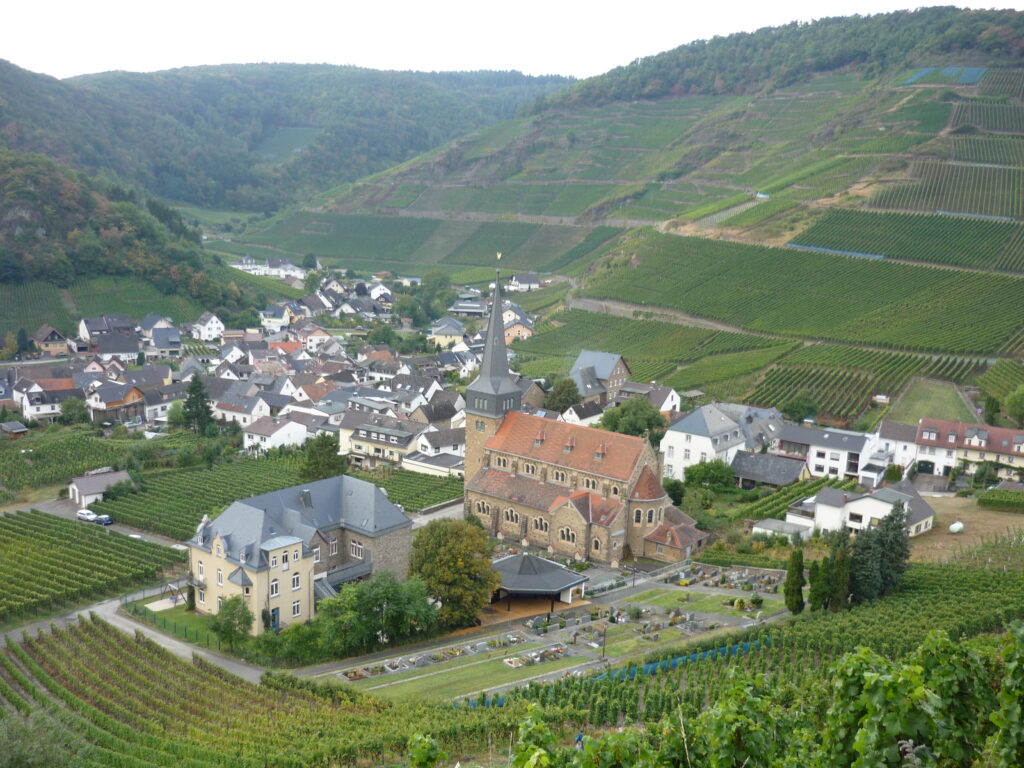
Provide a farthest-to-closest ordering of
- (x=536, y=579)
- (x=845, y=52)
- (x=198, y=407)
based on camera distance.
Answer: (x=845, y=52) < (x=198, y=407) < (x=536, y=579)

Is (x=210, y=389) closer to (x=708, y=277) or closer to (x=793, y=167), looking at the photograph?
(x=708, y=277)

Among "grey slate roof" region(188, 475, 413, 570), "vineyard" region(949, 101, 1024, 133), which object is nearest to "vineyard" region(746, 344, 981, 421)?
"grey slate roof" region(188, 475, 413, 570)

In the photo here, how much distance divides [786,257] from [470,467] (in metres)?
60.1

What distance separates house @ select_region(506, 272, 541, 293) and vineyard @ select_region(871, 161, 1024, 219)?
47.4m

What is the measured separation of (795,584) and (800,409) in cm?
3129

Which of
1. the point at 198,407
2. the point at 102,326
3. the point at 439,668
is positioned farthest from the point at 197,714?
the point at 102,326

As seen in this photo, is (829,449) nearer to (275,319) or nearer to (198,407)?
(198,407)

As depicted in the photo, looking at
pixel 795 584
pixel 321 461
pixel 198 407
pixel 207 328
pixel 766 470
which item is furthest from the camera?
pixel 207 328

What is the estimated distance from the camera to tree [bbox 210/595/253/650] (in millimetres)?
35656

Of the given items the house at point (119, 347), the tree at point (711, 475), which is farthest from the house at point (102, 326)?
the tree at point (711, 475)

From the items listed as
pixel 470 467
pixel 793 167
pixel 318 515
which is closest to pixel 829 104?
pixel 793 167

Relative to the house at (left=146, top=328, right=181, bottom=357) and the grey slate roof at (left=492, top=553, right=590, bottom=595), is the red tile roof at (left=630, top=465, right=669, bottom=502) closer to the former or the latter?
the grey slate roof at (left=492, top=553, right=590, bottom=595)

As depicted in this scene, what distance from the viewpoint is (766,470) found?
57.5 m

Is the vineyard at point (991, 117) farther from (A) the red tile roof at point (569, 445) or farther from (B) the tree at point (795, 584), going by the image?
(B) the tree at point (795, 584)
